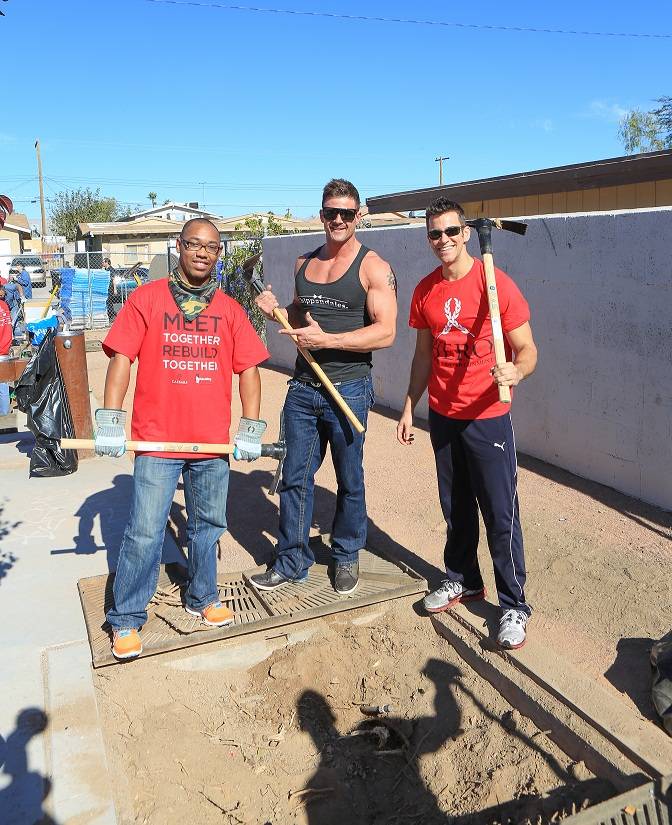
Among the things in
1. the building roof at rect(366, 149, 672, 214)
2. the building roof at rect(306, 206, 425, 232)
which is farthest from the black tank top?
the building roof at rect(306, 206, 425, 232)

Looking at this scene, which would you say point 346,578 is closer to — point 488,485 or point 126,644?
point 488,485

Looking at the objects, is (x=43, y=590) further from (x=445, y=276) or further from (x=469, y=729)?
(x=445, y=276)

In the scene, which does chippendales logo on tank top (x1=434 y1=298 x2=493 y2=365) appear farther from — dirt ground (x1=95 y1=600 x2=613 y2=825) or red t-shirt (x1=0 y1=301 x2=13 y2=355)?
red t-shirt (x1=0 y1=301 x2=13 y2=355)

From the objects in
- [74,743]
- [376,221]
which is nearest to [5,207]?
[74,743]

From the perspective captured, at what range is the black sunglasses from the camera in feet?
12.5

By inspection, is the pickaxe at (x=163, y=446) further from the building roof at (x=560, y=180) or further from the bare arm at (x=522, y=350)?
the building roof at (x=560, y=180)

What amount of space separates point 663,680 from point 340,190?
2.60 metres

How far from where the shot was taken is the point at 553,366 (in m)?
6.38

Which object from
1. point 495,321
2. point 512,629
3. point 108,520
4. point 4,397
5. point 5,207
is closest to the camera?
point 495,321

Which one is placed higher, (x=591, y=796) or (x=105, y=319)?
(x=105, y=319)

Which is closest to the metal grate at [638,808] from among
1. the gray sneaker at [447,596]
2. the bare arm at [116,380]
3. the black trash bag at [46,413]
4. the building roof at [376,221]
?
the gray sneaker at [447,596]

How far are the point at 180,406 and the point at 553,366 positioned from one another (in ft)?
12.4

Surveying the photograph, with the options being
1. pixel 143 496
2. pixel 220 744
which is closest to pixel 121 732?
pixel 220 744

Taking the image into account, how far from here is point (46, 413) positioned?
237 inches
